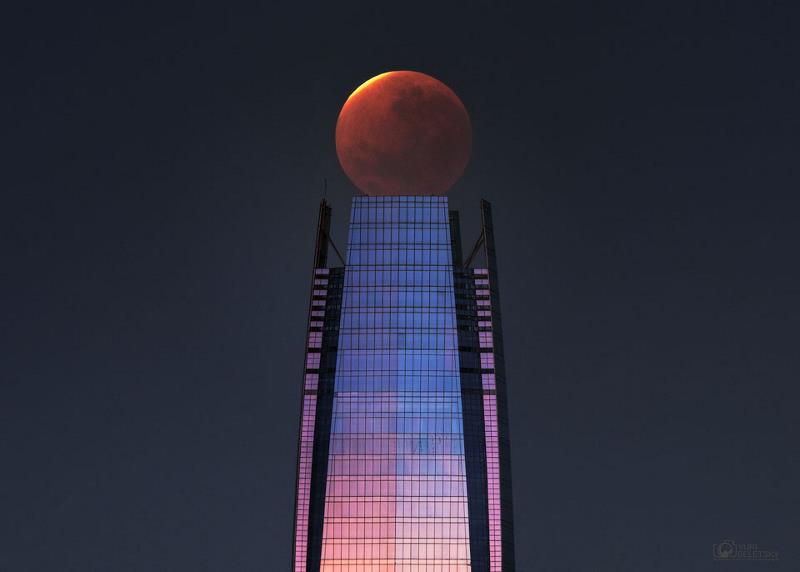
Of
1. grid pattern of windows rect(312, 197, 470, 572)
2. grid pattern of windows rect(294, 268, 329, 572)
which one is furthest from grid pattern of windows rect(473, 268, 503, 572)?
grid pattern of windows rect(294, 268, 329, 572)

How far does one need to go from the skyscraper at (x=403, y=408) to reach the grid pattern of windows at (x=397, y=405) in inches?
2.6

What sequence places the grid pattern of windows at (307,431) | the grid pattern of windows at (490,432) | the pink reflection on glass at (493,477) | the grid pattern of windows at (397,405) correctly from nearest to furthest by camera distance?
the grid pattern of windows at (397,405) → the pink reflection on glass at (493,477) → the grid pattern of windows at (490,432) → the grid pattern of windows at (307,431)

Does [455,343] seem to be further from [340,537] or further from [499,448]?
[340,537]

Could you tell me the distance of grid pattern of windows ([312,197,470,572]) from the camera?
78.3 meters

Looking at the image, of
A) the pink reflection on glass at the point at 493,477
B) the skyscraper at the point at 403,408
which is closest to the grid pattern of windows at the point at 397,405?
the skyscraper at the point at 403,408

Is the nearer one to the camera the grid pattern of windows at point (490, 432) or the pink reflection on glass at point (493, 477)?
the pink reflection on glass at point (493, 477)

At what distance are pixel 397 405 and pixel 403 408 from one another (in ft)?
→ 1.42

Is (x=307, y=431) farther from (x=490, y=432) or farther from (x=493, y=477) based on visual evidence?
(x=493, y=477)

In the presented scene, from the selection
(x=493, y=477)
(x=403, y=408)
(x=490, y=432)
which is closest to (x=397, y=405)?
(x=403, y=408)

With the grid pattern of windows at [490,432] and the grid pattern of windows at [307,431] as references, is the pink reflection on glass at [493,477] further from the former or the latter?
the grid pattern of windows at [307,431]

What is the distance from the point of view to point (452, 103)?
80438 mm

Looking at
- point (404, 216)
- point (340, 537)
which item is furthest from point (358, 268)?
point (340, 537)

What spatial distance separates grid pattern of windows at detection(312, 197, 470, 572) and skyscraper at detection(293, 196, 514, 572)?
0.07 meters

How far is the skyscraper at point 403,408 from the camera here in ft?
257
